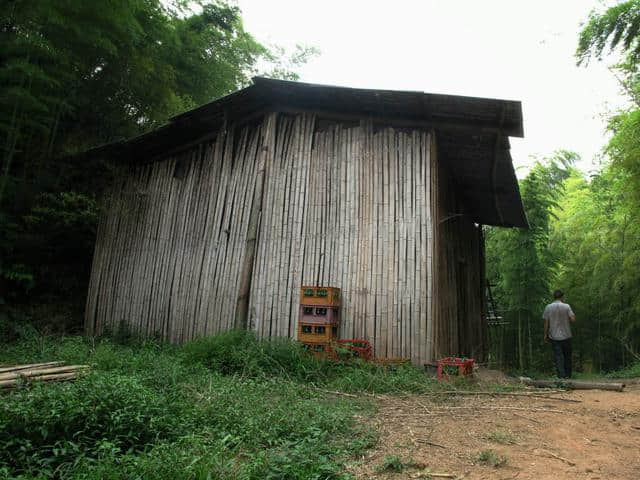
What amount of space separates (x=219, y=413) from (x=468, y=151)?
242 inches

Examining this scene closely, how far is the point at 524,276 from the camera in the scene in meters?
12.2

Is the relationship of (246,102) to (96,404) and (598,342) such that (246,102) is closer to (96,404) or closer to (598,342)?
(96,404)

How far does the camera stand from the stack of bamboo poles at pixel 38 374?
4262mm

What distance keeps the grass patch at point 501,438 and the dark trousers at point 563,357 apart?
179 inches

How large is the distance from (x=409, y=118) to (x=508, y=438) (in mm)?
5091

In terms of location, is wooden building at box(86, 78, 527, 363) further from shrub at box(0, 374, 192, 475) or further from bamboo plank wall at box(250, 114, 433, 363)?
shrub at box(0, 374, 192, 475)

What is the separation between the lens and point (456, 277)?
995 centimetres

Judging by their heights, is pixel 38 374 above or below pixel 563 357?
below

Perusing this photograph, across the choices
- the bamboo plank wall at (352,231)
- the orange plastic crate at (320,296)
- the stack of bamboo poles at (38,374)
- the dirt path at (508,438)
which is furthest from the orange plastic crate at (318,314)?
the stack of bamboo poles at (38,374)

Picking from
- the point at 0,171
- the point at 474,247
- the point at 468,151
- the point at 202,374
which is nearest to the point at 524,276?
the point at 474,247

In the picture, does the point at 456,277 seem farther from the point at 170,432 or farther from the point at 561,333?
the point at 170,432

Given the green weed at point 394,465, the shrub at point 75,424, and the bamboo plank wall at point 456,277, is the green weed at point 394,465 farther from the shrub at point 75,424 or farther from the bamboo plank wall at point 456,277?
the bamboo plank wall at point 456,277

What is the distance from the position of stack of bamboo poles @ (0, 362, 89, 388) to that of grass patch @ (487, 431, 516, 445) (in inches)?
144

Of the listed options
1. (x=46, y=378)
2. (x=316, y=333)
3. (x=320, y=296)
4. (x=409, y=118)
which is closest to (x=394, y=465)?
(x=46, y=378)
